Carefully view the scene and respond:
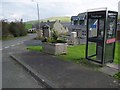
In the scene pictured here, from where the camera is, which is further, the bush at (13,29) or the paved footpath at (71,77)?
the bush at (13,29)

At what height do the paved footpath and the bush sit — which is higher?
the bush

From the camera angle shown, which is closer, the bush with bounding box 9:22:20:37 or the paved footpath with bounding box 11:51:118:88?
the paved footpath with bounding box 11:51:118:88

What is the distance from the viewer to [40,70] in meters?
7.66

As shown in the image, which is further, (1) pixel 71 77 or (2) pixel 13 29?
(2) pixel 13 29

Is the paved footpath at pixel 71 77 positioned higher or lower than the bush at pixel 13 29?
lower

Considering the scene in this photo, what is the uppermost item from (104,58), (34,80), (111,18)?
(111,18)

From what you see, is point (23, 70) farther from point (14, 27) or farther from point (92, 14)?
point (14, 27)

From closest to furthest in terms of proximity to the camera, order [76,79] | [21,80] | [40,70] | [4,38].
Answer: [76,79], [21,80], [40,70], [4,38]

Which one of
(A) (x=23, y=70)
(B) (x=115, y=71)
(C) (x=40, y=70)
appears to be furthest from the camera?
(A) (x=23, y=70)

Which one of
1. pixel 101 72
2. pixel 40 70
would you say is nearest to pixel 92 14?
pixel 101 72

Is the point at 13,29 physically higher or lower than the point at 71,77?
higher

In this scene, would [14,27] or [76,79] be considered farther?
[14,27]

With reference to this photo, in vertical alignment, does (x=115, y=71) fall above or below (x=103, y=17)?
below

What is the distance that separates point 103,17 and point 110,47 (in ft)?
4.94
